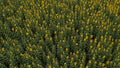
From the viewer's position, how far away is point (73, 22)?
6.96m

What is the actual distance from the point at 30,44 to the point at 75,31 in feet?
4.84

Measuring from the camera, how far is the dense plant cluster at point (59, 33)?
5874 mm

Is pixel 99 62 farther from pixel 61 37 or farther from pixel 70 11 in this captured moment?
pixel 70 11

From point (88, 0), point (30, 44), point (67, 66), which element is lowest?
point (67, 66)

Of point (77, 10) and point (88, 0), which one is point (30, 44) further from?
point (88, 0)

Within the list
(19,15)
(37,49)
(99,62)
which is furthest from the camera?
(19,15)

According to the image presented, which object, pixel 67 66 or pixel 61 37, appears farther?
pixel 61 37

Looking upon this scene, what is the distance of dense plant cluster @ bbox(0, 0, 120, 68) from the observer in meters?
5.87

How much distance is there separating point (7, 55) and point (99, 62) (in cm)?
241

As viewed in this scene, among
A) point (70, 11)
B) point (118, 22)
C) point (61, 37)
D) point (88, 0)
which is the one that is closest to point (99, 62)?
point (61, 37)

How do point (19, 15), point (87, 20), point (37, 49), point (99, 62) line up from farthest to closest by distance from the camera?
point (19, 15)
point (87, 20)
point (37, 49)
point (99, 62)

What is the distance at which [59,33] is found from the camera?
6.54 meters

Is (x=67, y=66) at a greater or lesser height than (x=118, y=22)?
lesser

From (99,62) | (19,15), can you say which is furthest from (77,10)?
(99,62)
